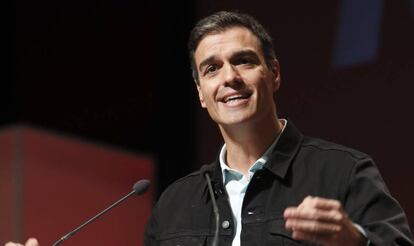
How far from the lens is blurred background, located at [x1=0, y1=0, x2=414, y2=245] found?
2.41 metres

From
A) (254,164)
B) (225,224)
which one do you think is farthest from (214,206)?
(254,164)

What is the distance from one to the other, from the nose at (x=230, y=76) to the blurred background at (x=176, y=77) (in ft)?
2.51

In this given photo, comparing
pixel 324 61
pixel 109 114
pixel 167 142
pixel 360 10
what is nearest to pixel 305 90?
pixel 324 61

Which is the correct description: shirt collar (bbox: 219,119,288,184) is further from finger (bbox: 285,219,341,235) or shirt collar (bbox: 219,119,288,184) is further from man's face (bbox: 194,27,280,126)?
finger (bbox: 285,219,341,235)

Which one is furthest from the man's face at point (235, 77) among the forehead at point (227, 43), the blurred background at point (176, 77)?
the blurred background at point (176, 77)

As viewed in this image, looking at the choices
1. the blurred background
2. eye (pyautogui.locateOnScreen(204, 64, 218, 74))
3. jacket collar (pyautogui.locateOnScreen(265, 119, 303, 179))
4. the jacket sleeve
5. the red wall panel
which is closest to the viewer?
the jacket sleeve

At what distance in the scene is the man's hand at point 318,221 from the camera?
131 centimetres

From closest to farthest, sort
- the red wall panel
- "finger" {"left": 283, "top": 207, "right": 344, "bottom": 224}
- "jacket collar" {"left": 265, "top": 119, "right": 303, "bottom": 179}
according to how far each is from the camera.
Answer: "finger" {"left": 283, "top": 207, "right": 344, "bottom": 224}
"jacket collar" {"left": 265, "top": 119, "right": 303, "bottom": 179}
the red wall panel

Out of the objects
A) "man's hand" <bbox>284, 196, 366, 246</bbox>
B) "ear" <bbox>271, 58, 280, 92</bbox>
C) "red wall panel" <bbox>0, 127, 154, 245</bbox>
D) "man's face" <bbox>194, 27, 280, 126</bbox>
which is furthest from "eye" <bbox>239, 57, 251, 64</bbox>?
"red wall panel" <bbox>0, 127, 154, 245</bbox>

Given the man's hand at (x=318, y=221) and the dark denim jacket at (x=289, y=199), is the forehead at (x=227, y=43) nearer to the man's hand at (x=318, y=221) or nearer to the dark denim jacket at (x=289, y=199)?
the dark denim jacket at (x=289, y=199)

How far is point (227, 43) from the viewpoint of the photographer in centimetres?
185

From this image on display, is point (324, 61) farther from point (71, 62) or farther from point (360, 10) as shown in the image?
point (71, 62)

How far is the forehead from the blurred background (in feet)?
2.26

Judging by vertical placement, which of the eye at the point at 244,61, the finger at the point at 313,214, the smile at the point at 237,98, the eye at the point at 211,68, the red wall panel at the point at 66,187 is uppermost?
the eye at the point at 244,61
